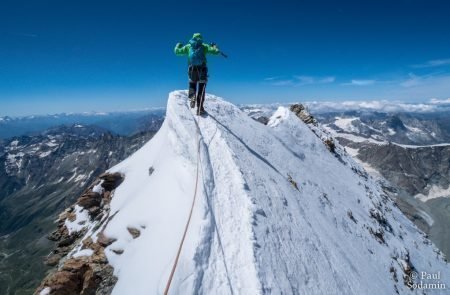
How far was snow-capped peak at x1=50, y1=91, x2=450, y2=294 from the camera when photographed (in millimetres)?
12367

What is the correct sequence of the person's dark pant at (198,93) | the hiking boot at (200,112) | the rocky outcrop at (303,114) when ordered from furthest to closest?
the rocky outcrop at (303,114) < the hiking boot at (200,112) < the person's dark pant at (198,93)

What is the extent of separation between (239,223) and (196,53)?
516 inches

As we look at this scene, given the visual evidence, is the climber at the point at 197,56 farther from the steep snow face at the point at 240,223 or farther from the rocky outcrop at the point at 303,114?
the rocky outcrop at the point at 303,114

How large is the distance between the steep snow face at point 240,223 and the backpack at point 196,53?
3838mm

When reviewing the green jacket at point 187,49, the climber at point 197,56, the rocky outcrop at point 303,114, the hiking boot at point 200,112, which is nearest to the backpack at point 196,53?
the climber at point 197,56

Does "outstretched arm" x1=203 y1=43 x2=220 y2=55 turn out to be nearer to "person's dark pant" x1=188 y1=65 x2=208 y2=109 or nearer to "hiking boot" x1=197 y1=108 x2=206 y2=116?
"person's dark pant" x1=188 y1=65 x2=208 y2=109

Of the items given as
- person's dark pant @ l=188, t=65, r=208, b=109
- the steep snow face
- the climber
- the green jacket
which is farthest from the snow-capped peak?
the green jacket

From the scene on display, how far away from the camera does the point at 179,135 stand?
2175 cm

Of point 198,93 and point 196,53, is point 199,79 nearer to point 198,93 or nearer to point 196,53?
point 198,93

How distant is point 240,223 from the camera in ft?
45.4

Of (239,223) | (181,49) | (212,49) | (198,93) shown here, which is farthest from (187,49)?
(239,223)

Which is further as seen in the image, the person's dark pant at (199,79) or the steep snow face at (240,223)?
the person's dark pant at (199,79)

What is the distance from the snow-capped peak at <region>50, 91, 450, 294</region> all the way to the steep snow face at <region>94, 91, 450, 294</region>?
0.06 metres

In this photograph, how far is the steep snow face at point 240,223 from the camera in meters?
12.4
